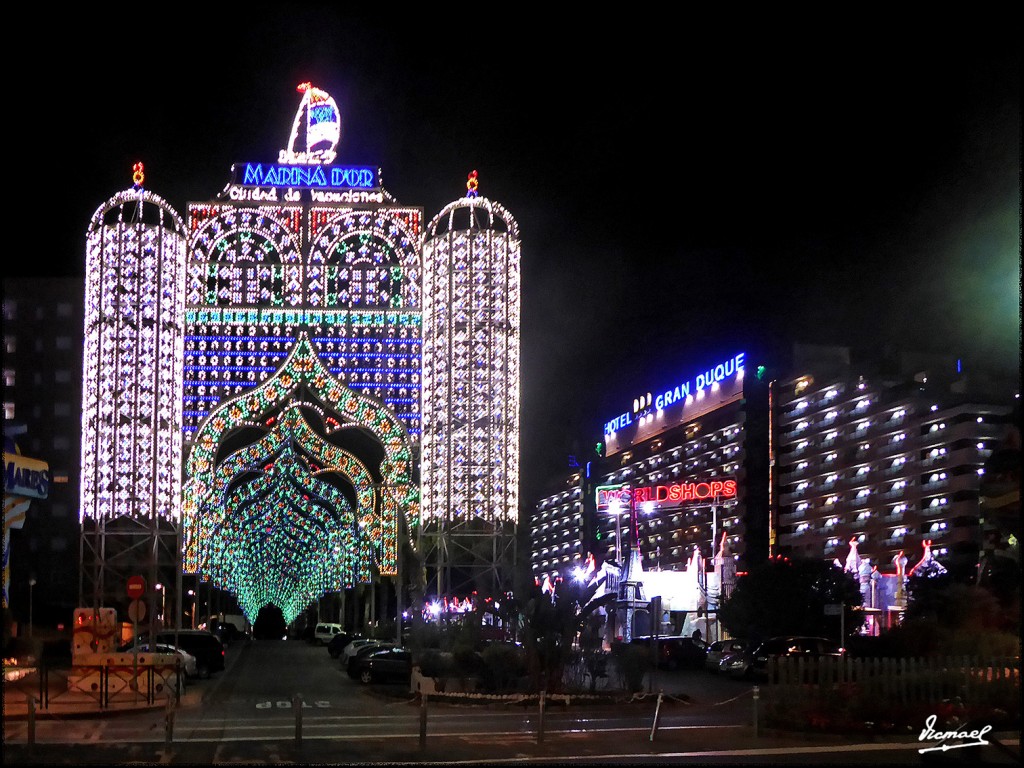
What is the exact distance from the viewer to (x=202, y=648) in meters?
47.6

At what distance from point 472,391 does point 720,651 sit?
1961 cm

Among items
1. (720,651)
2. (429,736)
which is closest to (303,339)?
(720,651)

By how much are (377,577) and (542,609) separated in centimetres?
6135

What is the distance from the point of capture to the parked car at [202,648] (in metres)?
46.6

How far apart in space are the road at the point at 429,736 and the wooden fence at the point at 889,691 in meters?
0.78

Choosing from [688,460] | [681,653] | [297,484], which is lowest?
[681,653]

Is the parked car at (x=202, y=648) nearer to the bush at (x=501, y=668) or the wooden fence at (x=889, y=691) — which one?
the bush at (x=501, y=668)

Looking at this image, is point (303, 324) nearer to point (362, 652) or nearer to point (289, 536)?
point (362, 652)

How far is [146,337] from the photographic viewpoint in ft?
208

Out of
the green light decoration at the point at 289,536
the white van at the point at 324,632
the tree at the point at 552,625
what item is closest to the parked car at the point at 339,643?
the green light decoration at the point at 289,536

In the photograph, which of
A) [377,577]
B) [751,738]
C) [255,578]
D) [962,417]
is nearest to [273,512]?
[377,577]

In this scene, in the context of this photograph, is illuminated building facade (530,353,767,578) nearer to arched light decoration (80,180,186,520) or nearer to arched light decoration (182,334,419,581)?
arched light decoration (182,334,419,581)

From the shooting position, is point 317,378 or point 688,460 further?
point 688,460

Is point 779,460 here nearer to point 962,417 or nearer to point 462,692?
point 962,417
